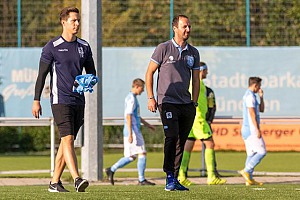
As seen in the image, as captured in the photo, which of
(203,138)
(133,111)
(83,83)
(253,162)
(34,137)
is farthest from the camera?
(34,137)

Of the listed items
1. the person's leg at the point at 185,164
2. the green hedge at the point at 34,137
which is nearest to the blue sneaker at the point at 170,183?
the person's leg at the point at 185,164

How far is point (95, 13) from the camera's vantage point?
58.5 feet

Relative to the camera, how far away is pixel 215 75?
1093 inches

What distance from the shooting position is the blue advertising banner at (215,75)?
2756 centimetres

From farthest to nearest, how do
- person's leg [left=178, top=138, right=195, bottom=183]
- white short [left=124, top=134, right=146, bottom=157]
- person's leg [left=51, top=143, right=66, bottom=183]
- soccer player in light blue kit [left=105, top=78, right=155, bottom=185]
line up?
white short [left=124, top=134, right=146, bottom=157] < soccer player in light blue kit [left=105, top=78, right=155, bottom=185] < person's leg [left=178, top=138, right=195, bottom=183] < person's leg [left=51, top=143, right=66, bottom=183]

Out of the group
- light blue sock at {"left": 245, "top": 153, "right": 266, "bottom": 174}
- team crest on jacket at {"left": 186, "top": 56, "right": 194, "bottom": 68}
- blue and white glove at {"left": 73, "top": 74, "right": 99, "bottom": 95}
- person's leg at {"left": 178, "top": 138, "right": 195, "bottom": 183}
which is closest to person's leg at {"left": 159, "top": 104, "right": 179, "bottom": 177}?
team crest on jacket at {"left": 186, "top": 56, "right": 194, "bottom": 68}

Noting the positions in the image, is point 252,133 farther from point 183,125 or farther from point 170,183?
point 170,183

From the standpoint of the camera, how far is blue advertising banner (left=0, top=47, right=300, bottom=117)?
90.4ft

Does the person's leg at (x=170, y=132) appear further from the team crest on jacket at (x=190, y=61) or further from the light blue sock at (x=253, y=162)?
the light blue sock at (x=253, y=162)

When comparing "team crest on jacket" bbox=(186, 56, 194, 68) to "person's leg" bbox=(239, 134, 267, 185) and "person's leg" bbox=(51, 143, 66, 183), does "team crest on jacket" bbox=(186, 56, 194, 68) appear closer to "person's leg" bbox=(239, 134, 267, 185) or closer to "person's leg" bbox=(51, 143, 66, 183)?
"person's leg" bbox=(51, 143, 66, 183)

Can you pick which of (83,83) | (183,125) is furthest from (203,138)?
(83,83)

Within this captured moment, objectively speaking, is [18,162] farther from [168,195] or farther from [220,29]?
[168,195]

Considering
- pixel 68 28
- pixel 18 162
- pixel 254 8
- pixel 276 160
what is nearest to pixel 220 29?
pixel 254 8

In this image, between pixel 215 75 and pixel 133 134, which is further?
pixel 215 75
